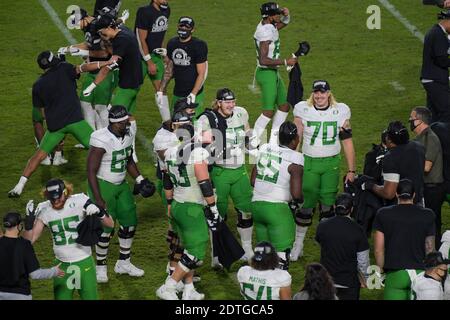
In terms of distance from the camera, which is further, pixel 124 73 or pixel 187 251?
pixel 124 73

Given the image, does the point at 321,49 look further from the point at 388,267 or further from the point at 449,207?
the point at 388,267

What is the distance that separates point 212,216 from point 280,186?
26.7 inches

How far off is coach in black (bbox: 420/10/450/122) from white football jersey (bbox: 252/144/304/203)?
3428 mm

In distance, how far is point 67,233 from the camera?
9180mm

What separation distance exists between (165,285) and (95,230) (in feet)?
3.84

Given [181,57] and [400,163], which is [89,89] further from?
[400,163]

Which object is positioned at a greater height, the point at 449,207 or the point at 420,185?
the point at 420,185

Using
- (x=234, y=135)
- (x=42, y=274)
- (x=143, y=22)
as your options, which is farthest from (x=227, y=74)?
(x=42, y=274)

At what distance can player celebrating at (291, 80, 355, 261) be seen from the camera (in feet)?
34.8

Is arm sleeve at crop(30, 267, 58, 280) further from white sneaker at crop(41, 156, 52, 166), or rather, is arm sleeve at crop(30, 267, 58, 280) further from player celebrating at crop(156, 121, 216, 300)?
white sneaker at crop(41, 156, 52, 166)

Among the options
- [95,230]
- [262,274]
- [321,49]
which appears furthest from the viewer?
[321,49]

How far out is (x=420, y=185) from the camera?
10055 mm

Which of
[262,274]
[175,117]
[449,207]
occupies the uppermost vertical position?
[175,117]

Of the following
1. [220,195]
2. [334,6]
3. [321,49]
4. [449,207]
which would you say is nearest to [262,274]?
[220,195]
